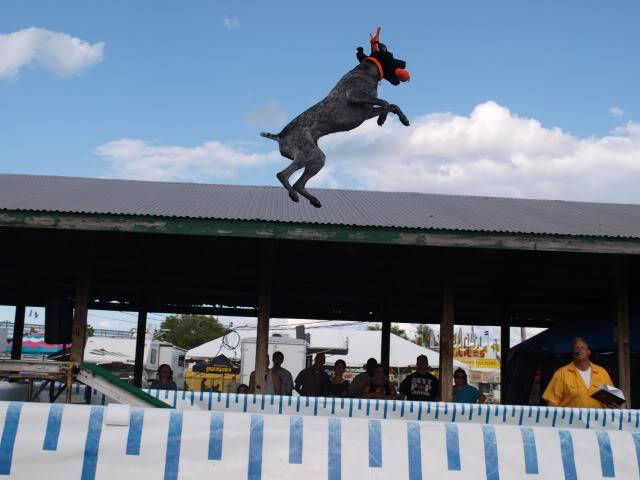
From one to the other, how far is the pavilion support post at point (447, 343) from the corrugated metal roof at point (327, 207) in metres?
1.08

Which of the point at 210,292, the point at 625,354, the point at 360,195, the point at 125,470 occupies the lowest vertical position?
the point at 125,470

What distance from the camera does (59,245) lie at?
11.0 meters

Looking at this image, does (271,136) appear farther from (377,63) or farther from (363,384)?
(363,384)

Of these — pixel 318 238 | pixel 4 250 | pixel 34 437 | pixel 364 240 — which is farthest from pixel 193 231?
pixel 4 250

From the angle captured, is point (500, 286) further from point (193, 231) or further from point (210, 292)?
point (193, 231)

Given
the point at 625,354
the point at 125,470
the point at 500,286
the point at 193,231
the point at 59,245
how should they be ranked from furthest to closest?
the point at 500,286 < the point at 59,245 < the point at 625,354 < the point at 193,231 < the point at 125,470

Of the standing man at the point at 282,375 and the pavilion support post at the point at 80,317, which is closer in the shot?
the pavilion support post at the point at 80,317

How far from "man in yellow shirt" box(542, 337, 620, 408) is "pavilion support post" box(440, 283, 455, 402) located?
2.42m

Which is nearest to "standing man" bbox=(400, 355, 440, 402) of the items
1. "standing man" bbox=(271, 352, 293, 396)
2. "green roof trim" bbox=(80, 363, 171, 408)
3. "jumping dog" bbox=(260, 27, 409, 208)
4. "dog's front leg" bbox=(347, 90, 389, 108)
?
"standing man" bbox=(271, 352, 293, 396)

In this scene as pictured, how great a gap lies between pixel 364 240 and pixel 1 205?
4058mm

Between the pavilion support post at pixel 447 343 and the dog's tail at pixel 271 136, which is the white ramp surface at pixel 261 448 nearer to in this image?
the dog's tail at pixel 271 136

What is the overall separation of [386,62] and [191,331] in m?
88.9

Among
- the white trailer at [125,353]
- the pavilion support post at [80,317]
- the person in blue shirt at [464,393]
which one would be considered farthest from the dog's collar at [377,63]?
the white trailer at [125,353]

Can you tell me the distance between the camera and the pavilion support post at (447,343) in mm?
9500
